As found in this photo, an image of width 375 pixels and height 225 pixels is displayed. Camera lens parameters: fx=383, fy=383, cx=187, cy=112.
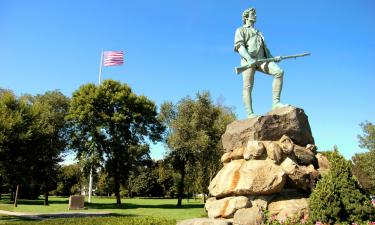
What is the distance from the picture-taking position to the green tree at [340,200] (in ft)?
29.0

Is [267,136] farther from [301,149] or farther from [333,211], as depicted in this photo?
[333,211]

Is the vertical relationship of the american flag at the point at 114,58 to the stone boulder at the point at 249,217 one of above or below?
above

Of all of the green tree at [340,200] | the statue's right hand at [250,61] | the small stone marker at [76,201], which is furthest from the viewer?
the small stone marker at [76,201]

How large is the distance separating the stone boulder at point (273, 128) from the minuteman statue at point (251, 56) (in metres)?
0.57

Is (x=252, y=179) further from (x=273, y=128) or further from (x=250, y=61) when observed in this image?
(x=250, y=61)

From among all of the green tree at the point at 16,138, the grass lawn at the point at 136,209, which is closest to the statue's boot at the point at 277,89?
the grass lawn at the point at 136,209

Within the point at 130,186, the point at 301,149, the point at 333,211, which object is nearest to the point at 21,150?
the point at 301,149

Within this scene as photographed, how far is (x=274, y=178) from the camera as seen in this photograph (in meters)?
10.2

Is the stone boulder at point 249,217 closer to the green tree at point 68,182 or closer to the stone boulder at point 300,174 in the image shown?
the stone boulder at point 300,174

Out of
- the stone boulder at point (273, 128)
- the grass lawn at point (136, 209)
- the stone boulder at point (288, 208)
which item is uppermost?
the stone boulder at point (273, 128)

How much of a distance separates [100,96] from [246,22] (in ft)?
95.3

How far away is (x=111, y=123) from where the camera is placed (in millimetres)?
39938

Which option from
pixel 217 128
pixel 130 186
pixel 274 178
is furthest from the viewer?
pixel 130 186

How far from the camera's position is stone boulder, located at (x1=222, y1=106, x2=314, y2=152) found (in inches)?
446
